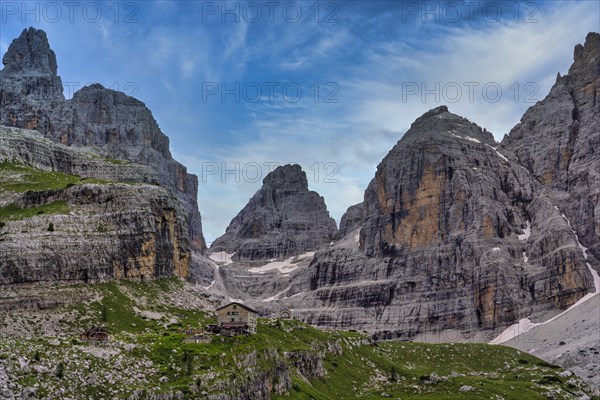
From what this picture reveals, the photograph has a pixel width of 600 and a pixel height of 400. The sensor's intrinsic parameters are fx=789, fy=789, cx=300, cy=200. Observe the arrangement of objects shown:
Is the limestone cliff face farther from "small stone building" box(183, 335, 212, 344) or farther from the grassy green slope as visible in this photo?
"small stone building" box(183, 335, 212, 344)

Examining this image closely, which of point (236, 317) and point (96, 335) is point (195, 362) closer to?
point (96, 335)

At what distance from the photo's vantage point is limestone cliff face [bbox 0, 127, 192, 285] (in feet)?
448

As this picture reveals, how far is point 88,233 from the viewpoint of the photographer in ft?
490

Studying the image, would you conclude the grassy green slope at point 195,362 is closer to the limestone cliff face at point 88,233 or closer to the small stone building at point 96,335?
the small stone building at point 96,335

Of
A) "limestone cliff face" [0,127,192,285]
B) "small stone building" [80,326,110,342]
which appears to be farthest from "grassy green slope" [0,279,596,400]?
"limestone cliff face" [0,127,192,285]

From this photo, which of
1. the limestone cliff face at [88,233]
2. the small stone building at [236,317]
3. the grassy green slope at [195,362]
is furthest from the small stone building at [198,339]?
the limestone cliff face at [88,233]

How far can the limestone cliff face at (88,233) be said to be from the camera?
13650cm

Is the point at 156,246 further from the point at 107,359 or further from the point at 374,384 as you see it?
the point at 107,359

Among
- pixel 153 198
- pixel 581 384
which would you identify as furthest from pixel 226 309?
pixel 581 384

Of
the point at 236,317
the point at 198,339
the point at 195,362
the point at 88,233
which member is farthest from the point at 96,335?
the point at 88,233

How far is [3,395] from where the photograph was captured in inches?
2869

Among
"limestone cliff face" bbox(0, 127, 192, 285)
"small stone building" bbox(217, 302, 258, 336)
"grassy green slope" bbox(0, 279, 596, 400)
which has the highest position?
"limestone cliff face" bbox(0, 127, 192, 285)

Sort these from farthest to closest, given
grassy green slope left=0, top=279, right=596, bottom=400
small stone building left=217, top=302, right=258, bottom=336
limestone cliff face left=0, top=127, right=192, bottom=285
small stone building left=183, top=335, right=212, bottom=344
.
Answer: limestone cliff face left=0, top=127, right=192, bottom=285 → small stone building left=217, top=302, right=258, bottom=336 → small stone building left=183, top=335, right=212, bottom=344 → grassy green slope left=0, top=279, right=596, bottom=400

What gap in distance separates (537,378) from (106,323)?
373 ft
